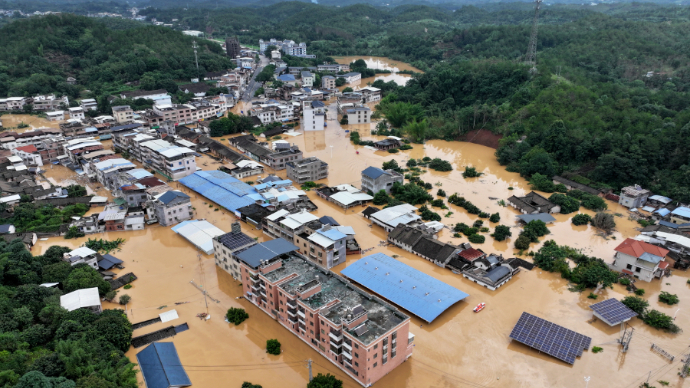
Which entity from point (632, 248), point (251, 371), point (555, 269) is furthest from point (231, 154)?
point (632, 248)

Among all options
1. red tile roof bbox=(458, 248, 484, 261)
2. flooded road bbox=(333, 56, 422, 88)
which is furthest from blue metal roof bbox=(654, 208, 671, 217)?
flooded road bbox=(333, 56, 422, 88)

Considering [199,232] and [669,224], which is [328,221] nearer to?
[199,232]

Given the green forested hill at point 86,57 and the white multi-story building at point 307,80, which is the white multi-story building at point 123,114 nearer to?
the green forested hill at point 86,57

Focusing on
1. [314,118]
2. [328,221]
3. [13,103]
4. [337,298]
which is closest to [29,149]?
[13,103]

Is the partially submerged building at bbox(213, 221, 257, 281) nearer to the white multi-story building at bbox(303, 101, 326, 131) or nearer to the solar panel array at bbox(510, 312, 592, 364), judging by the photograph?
the solar panel array at bbox(510, 312, 592, 364)

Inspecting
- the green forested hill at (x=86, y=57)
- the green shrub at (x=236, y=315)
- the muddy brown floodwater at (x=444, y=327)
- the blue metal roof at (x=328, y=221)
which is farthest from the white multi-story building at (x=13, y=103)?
the green shrub at (x=236, y=315)
